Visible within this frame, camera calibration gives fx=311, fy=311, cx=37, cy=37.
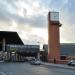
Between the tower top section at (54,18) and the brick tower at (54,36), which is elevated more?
the tower top section at (54,18)

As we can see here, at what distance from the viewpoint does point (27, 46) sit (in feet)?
522

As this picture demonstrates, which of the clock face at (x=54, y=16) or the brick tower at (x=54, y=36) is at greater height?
the clock face at (x=54, y=16)

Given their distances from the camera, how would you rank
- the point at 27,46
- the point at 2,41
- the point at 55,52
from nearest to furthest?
1. the point at 55,52
2. the point at 2,41
3. the point at 27,46

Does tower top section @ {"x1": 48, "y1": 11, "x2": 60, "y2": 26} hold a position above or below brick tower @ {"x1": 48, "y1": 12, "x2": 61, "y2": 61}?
above

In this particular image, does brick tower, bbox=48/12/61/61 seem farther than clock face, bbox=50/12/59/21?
No

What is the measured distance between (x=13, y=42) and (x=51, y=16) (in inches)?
1679

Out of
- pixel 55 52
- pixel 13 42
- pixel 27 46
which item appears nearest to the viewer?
pixel 55 52

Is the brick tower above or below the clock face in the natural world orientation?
below

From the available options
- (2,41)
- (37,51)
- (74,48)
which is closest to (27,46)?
(37,51)

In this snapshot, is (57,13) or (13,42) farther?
(13,42)

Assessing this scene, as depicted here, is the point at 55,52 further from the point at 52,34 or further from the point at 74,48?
the point at 74,48

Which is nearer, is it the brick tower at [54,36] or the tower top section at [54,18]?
the brick tower at [54,36]

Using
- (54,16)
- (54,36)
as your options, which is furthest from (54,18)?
(54,36)

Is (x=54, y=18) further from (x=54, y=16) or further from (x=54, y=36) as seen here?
(x=54, y=36)
